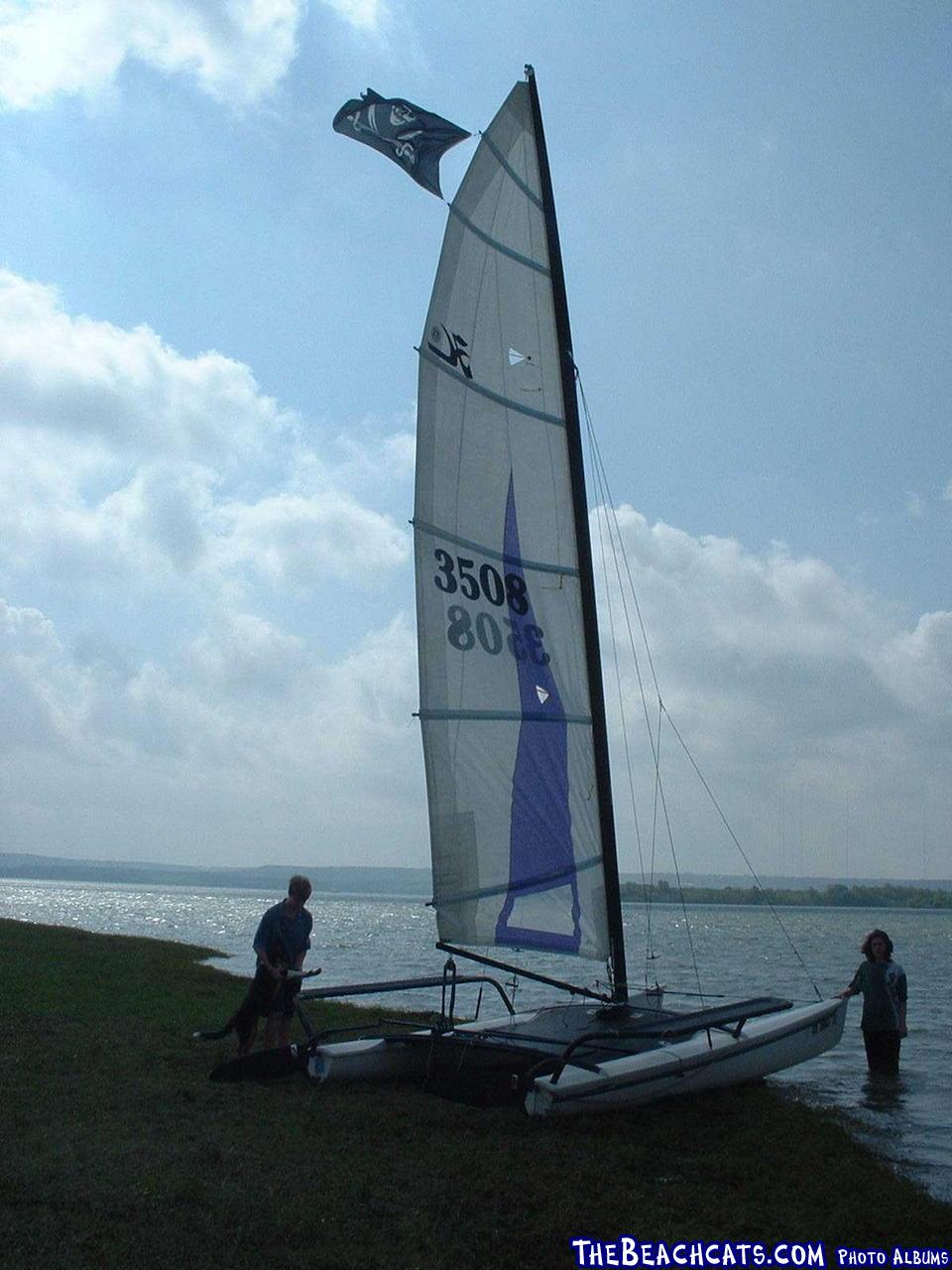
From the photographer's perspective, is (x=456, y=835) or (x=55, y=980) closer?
(x=456, y=835)

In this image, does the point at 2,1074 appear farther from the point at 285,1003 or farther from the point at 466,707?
the point at 466,707

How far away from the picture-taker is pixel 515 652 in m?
11.7

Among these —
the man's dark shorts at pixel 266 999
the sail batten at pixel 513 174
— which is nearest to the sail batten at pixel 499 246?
the sail batten at pixel 513 174

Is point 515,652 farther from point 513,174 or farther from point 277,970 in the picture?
point 513,174

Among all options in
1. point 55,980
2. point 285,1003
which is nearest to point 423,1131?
point 285,1003

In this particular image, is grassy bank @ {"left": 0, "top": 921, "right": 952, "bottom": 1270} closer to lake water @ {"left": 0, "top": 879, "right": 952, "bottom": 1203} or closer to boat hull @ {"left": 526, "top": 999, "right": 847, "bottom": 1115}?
boat hull @ {"left": 526, "top": 999, "right": 847, "bottom": 1115}

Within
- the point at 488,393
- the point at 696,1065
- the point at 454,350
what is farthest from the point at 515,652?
the point at 696,1065

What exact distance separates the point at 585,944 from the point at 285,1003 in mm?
3010

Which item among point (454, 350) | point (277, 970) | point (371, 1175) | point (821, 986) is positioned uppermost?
point (454, 350)

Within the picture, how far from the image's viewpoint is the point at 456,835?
11070 millimetres

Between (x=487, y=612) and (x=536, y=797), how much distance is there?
6.28ft

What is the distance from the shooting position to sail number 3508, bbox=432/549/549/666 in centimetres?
1146

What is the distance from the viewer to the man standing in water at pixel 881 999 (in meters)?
12.5

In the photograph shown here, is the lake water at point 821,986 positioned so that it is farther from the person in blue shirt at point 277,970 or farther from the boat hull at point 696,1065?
the person in blue shirt at point 277,970
